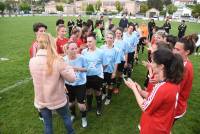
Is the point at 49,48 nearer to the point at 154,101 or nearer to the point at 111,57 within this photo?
the point at 154,101

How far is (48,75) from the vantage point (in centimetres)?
370

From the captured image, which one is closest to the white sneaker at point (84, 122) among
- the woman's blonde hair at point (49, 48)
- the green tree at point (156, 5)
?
the woman's blonde hair at point (49, 48)

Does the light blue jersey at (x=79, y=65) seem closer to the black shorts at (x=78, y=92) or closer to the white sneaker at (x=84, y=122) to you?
the black shorts at (x=78, y=92)

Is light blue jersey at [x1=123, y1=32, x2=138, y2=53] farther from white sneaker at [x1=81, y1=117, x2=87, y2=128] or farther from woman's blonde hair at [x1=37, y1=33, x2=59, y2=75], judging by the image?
woman's blonde hair at [x1=37, y1=33, x2=59, y2=75]

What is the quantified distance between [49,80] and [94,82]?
210 centimetres

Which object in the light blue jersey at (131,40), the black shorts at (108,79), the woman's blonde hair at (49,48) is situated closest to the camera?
the woman's blonde hair at (49,48)

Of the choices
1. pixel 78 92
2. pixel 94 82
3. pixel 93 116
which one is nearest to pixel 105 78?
pixel 94 82

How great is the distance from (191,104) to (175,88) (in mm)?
4914

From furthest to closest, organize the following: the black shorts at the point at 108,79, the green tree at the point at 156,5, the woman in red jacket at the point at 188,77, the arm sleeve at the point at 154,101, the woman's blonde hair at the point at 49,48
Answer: the green tree at the point at 156,5 → the black shorts at the point at 108,79 → the woman in red jacket at the point at 188,77 → the woman's blonde hair at the point at 49,48 → the arm sleeve at the point at 154,101

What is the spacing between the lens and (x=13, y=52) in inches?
563

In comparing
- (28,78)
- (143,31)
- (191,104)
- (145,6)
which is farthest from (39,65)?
(145,6)

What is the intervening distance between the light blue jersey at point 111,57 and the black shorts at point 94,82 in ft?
2.28

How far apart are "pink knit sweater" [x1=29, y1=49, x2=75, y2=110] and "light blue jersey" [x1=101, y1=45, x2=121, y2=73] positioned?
7.89 ft

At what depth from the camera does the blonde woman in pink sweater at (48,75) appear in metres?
3.62
